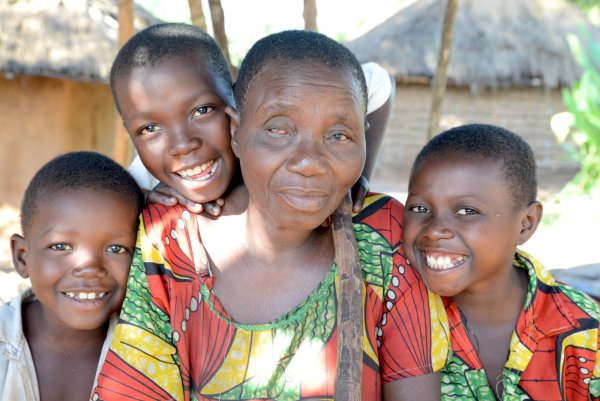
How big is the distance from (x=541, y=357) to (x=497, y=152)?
630mm

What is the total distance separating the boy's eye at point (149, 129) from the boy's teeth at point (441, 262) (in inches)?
36.2

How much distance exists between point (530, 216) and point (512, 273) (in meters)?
0.20

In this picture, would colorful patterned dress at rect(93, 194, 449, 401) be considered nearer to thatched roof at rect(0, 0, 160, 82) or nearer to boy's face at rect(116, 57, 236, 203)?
boy's face at rect(116, 57, 236, 203)

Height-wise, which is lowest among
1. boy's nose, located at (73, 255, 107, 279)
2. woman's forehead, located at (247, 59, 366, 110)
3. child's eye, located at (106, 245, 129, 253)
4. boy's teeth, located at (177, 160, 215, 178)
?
boy's nose, located at (73, 255, 107, 279)

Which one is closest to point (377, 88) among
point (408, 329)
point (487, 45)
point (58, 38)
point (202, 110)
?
point (202, 110)

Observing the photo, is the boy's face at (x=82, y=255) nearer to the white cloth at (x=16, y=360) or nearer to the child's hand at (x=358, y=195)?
the white cloth at (x=16, y=360)

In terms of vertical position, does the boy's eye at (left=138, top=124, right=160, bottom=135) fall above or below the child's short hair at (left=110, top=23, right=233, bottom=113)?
below

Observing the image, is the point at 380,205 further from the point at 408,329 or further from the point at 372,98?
the point at 372,98

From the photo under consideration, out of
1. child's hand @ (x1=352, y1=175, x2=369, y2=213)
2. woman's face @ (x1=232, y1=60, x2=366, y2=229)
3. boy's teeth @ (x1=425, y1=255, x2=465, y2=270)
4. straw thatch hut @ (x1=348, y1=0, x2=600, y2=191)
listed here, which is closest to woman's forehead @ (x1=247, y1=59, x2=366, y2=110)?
woman's face @ (x1=232, y1=60, x2=366, y2=229)

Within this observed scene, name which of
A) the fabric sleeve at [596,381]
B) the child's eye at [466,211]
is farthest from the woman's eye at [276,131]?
the fabric sleeve at [596,381]

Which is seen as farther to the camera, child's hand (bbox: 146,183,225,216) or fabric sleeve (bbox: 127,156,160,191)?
fabric sleeve (bbox: 127,156,160,191)

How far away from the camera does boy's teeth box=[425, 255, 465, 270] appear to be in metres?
2.03

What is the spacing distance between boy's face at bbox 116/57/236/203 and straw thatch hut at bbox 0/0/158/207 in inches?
213

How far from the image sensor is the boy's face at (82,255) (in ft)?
7.08
